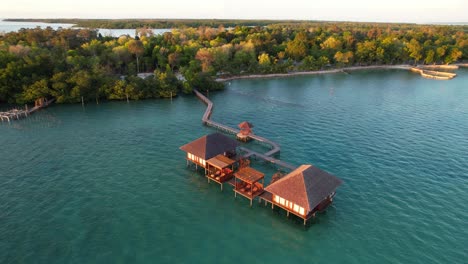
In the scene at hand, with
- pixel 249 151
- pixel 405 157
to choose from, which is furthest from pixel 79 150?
pixel 405 157

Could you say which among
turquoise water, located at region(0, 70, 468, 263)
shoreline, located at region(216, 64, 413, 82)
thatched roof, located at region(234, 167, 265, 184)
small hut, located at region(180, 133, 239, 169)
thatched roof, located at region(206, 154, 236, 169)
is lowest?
turquoise water, located at region(0, 70, 468, 263)

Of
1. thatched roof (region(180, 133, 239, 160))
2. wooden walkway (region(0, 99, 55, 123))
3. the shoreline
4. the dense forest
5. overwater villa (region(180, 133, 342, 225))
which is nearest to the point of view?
overwater villa (region(180, 133, 342, 225))

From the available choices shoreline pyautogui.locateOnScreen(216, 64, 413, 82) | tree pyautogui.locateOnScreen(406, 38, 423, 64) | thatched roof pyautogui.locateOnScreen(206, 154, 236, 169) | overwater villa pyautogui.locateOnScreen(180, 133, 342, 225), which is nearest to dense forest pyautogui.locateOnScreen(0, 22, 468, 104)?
tree pyautogui.locateOnScreen(406, 38, 423, 64)

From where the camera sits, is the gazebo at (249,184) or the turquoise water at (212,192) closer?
the turquoise water at (212,192)

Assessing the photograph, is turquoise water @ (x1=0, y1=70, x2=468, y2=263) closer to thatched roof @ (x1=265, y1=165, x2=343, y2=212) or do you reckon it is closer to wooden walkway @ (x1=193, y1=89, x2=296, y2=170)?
wooden walkway @ (x1=193, y1=89, x2=296, y2=170)

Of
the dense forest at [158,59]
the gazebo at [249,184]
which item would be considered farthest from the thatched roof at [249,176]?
the dense forest at [158,59]

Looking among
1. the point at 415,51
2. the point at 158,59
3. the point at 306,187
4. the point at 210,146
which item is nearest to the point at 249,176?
the point at 306,187

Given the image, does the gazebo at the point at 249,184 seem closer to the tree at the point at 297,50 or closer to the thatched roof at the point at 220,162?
the thatched roof at the point at 220,162

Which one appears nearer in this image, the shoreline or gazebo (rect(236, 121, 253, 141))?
gazebo (rect(236, 121, 253, 141))
